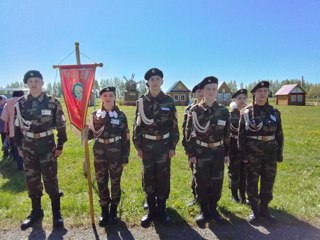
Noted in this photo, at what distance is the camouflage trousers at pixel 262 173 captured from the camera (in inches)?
188

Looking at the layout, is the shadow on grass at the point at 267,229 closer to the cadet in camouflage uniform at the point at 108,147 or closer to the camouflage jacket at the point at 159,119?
the camouflage jacket at the point at 159,119

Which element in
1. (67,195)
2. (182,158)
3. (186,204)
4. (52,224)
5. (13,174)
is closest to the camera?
(52,224)

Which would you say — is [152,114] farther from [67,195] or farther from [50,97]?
[67,195]

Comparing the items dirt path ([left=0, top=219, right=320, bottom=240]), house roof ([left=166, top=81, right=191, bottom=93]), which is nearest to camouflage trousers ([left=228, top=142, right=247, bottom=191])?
dirt path ([left=0, top=219, right=320, bottom=240])

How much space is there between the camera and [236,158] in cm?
555

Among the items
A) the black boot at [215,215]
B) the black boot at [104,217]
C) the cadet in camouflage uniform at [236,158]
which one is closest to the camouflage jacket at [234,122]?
the cadet in camouflage uniform at [236,158]

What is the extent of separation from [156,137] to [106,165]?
3.15 feet

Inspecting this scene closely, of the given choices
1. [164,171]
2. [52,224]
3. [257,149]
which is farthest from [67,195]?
[257,149]

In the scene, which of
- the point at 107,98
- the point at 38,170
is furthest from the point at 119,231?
the point at 107,98

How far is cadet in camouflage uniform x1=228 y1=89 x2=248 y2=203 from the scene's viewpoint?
18.2ft

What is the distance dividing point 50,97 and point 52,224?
2.14 m

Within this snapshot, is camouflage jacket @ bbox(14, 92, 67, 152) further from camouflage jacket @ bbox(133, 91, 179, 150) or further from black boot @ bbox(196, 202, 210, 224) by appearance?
black boot @ bbox(196, 202, 210, 224)

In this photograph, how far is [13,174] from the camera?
764cm

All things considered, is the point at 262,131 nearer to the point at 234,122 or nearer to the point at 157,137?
the point at 234,122
